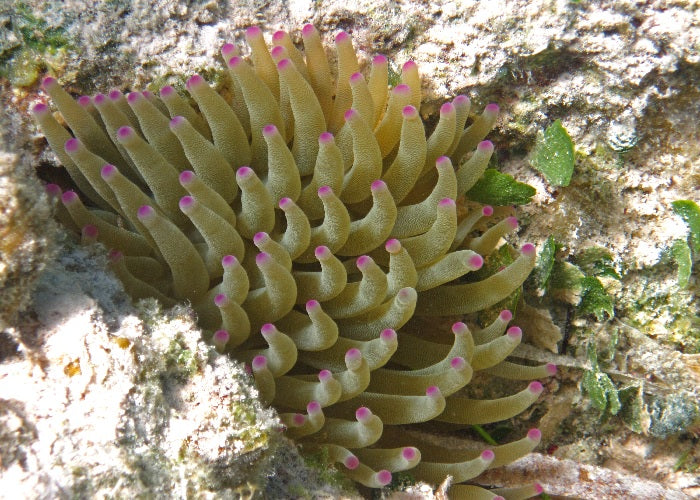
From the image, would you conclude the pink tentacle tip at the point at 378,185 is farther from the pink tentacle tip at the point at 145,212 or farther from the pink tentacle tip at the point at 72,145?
the pink tentacle tip at the point at 72,145

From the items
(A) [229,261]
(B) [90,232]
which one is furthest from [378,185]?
(B) [90,232]

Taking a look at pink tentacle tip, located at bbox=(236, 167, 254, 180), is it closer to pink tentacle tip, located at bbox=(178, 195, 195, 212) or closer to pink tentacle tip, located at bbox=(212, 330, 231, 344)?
pink tentacle tip, located at bbox=(178, 195, 195, 212)

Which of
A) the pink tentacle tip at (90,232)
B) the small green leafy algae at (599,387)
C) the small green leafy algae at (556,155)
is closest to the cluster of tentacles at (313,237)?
the pink tentacle tip at (90,232)

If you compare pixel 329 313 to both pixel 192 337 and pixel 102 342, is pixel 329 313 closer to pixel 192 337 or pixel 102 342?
pixel 192 337

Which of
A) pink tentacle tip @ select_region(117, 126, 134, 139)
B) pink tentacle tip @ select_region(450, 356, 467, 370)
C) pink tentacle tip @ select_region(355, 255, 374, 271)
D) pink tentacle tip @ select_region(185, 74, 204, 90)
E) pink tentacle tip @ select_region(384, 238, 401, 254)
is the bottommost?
pink tentacle tip @ select_region(450, 356, 467, 370)

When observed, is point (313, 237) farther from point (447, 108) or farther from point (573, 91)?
point (573, 91)

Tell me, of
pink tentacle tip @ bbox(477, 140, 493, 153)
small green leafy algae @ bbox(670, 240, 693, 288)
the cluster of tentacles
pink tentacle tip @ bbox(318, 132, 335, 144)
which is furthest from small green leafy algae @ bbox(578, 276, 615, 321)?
pink tentacle tip @ bbox(318, 132, 335, 144)
